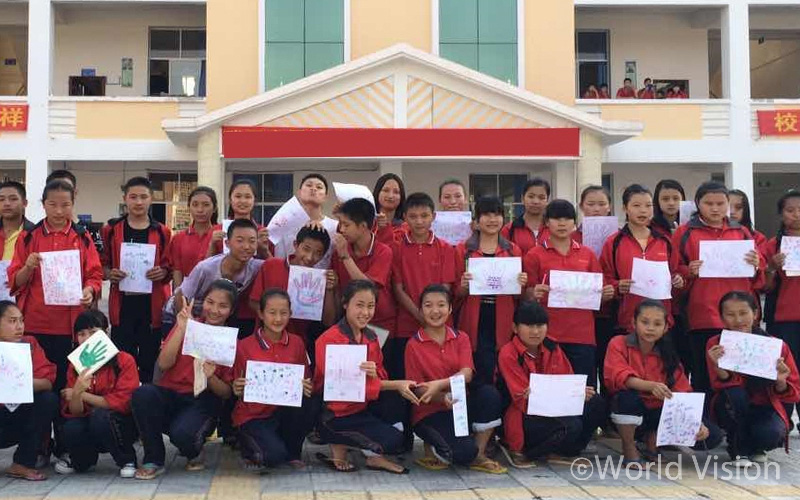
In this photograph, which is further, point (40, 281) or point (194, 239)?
point (194, 239)

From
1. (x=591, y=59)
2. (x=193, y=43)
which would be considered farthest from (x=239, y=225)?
(x=591, y=59)

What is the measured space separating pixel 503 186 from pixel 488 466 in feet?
40.7

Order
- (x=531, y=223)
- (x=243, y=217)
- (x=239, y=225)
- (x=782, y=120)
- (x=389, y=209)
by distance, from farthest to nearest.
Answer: (x=782, y=120) → (x=531, y=223) → (x=389, y=209) → (x=243, y=217) → (x=239, y=225)

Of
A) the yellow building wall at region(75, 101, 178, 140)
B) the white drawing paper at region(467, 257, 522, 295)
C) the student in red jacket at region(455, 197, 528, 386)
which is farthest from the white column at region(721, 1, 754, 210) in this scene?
the white drawing paper at region(467, 257, 522, 295)

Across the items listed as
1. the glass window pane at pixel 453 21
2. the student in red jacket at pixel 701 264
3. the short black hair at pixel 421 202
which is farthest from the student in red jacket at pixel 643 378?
the glass window pane at pixel 453 21

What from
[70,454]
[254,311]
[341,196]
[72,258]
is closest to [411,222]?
[341,196]

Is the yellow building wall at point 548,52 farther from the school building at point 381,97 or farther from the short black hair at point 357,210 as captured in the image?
the short black hair at point 357,210

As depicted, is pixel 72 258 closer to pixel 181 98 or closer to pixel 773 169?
pixel 181 98

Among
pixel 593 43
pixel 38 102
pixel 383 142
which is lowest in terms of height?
pixel 383 142

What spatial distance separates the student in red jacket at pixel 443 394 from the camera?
4484 millimetres

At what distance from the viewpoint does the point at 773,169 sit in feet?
Answer: 58.1

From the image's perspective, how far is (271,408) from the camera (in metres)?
4.55

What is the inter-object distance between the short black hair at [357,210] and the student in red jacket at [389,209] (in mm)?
255

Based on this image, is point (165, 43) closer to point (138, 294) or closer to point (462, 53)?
point (462, 53)
